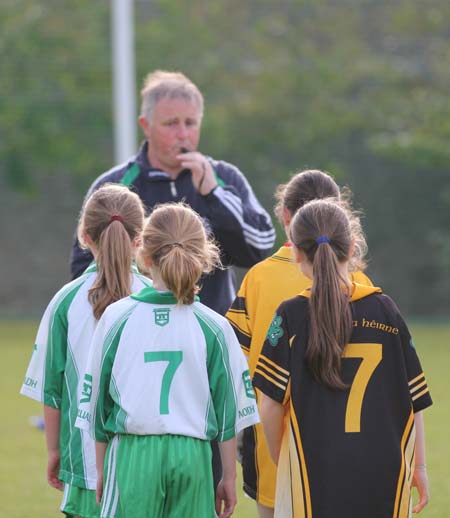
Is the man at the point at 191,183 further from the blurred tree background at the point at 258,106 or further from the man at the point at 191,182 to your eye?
the blurred tree background at the point at 258,106

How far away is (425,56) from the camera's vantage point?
1936 centimetres

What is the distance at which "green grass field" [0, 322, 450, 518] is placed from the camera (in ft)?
19.9

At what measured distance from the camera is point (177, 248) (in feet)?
11.2

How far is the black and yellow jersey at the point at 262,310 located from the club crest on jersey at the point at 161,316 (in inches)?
23.5

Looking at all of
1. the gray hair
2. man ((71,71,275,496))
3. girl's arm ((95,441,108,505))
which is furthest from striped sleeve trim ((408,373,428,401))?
the gray hair

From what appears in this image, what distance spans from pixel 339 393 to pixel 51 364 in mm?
1087

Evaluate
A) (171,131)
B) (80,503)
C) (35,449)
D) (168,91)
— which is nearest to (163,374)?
(80,503)

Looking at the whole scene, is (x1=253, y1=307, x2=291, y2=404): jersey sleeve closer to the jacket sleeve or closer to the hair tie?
the hair tie

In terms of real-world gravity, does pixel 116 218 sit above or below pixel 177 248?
above

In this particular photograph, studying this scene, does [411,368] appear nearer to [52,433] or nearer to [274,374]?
[274,374]

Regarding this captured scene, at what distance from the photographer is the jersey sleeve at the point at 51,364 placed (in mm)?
3824

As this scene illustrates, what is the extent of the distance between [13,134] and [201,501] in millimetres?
16443

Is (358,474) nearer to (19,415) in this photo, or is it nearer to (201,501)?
(201,501)

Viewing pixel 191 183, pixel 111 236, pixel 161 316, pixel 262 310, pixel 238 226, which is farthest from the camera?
pixel 191 183
